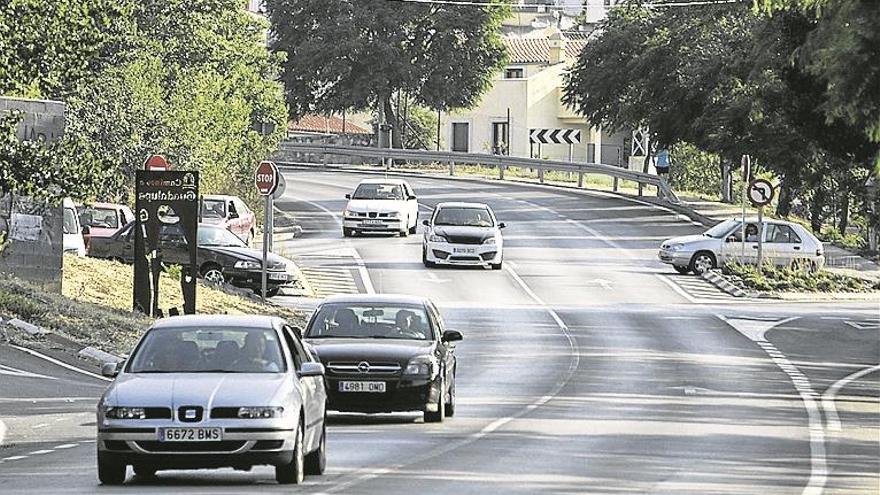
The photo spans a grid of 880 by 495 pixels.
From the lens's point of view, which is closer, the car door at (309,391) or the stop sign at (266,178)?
the car door at (309,391)

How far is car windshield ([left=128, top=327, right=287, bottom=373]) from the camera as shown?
15562 mm

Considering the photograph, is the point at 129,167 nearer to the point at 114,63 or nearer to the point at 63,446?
the point at 114,63

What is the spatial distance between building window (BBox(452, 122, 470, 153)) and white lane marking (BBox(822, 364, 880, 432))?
248ft

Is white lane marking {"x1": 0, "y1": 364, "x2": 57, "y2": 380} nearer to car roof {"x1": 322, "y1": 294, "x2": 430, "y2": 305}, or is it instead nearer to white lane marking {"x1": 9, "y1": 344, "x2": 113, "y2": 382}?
white lane marking {"x1": 9, "y1": 344, "x2": 113, "y2": 382}

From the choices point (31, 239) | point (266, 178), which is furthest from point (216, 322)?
point (266, 178)

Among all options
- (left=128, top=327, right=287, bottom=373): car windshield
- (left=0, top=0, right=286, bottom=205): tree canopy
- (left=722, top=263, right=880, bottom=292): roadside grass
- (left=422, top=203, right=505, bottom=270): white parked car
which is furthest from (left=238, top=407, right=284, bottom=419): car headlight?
(left=422, top=203, right=505, bottom=270): white parked car

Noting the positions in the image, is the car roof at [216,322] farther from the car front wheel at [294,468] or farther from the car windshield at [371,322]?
the car windshield at [371,322]

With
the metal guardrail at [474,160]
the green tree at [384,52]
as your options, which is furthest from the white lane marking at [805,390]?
the green tree at [384,52]

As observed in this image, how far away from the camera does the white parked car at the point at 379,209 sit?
5711cm

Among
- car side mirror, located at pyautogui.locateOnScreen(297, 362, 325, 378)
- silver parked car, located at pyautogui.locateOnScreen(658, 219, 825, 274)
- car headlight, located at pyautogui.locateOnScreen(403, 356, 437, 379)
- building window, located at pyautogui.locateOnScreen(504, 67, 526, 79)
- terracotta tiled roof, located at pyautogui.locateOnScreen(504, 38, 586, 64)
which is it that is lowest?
silver parked car, located at pyautogui.locateOnScreen(658, 219, 825, 274)

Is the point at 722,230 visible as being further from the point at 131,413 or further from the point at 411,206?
the point at 131,413

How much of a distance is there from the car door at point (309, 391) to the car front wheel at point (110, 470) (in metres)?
1.54

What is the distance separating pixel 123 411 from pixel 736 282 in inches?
1353

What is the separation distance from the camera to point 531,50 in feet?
374
